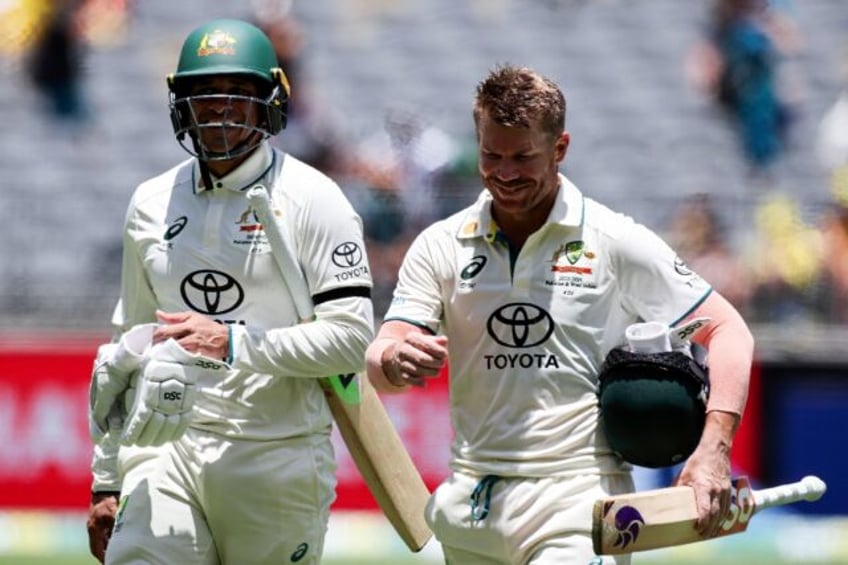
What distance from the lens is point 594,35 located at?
41.8ft

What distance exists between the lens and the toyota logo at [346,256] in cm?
453

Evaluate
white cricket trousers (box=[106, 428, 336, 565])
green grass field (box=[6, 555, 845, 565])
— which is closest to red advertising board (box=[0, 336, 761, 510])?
green grass field (box=[6, 555, 845, 565])

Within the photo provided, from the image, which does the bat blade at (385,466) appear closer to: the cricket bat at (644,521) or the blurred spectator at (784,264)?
the cricket bat at (644,521)

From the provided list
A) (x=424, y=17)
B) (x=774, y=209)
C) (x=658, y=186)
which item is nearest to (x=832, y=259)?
(x=774, y=209)

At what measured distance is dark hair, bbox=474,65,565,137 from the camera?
3975mm

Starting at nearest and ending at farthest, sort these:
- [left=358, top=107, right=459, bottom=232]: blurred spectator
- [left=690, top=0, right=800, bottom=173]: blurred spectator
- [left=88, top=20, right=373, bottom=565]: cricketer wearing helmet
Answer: [left=88, top=20, right=373, bottom=565]: cricketer wearing helmet → [left=358, top=107, right=459, bottom=232]: blurred spectator → [left=690, top=0, right=800, bottom=173]: blurred spectator

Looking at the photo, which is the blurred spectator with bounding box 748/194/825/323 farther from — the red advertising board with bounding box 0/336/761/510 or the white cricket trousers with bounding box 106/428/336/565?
the white cricket trousers with bounding box 106/428/336/565

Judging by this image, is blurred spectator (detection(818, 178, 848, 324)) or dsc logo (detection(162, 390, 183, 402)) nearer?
dsc logo (detection(162, 390, 183, 402))

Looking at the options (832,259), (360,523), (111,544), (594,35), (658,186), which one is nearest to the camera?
(111,544)

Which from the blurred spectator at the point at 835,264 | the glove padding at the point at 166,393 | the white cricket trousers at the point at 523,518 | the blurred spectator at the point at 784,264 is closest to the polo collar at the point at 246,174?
the glove padding at the point at 166,393

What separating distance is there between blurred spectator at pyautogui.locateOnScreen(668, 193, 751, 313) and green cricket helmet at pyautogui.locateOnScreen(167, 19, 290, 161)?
560 cm

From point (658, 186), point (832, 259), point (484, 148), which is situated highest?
point (658, 186)

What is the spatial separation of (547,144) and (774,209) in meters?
6.82

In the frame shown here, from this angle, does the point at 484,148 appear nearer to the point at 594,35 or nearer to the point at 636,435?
the point at 636,435
